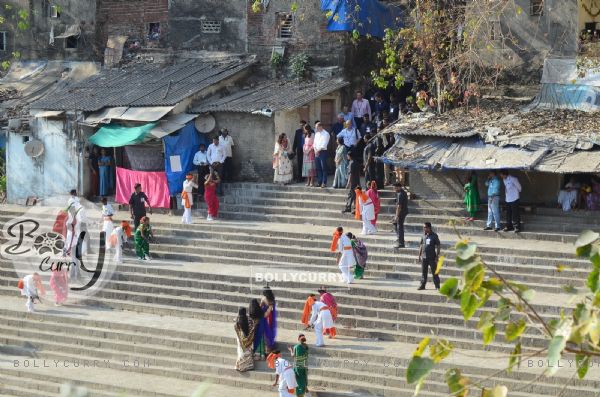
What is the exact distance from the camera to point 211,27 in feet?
89.3

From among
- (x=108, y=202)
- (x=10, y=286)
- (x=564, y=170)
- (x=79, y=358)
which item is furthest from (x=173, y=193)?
(x=564, y=170)

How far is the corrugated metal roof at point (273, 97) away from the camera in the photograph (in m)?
24.4

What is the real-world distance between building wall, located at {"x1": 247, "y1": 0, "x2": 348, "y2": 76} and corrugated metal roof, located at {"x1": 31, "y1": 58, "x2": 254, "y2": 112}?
0.50 m

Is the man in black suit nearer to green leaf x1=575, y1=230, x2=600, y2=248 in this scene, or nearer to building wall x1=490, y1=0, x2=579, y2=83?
building wall x1=490, y1=0, x2=579, y2=83

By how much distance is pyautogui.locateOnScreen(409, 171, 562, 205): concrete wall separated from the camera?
21.8m

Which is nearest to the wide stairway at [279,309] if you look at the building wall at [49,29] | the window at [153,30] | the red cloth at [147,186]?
the red cloth at [147,186]

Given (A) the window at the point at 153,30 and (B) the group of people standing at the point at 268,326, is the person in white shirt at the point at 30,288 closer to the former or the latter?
(B) the group of people standing at the point at 268,326

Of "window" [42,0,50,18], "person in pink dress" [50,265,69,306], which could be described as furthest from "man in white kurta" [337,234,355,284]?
"window" [42,0,50,18]

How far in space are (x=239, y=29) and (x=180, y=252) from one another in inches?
250

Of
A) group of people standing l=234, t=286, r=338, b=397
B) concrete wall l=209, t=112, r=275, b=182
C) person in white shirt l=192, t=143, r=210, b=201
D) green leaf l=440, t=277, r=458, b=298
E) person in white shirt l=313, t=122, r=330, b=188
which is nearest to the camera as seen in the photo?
green leaf l=440, t=277, r=458, b=298

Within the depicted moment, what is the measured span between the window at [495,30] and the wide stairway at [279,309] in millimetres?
3550

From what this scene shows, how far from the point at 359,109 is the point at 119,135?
493 cm

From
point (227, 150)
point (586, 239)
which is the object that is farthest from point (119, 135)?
point (586, 239)

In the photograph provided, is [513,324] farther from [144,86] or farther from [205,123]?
[144,86]
